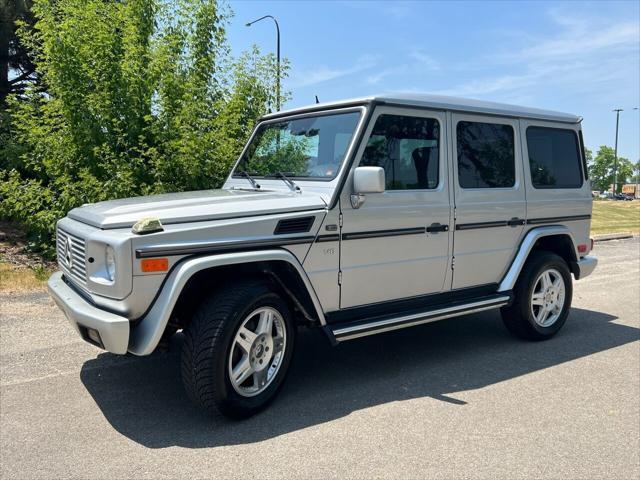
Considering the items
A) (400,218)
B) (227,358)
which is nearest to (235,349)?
(227,358)

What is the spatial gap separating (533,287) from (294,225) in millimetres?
2890

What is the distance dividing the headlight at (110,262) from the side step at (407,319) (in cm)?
153

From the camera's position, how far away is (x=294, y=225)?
12.8 ft

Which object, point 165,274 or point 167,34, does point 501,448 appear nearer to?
point 165,274

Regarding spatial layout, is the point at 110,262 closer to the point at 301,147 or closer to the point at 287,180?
the point at 287,180

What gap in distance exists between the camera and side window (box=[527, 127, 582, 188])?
5707 millimetres

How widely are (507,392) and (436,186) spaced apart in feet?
5.78

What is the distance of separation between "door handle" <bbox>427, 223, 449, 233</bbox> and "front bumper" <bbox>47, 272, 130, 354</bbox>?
8.35 ft

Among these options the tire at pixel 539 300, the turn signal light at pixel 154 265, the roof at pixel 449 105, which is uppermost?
the roof at pixel 449 105

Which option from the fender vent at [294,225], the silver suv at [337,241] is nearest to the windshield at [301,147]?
the silver suv at [337,241]

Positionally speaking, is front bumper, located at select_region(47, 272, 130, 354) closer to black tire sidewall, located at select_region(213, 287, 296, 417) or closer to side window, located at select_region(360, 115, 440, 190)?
black tire sidewall, located at select_region(213, 287, 296, 417)

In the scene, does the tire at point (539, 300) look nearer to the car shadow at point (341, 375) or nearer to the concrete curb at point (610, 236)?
the car shadow at point (341, 375)

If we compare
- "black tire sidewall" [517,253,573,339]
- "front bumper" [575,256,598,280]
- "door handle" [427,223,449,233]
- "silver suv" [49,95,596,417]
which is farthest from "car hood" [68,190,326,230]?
"front bumper" [575,256,598,280]

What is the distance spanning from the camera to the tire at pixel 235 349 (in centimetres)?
350
